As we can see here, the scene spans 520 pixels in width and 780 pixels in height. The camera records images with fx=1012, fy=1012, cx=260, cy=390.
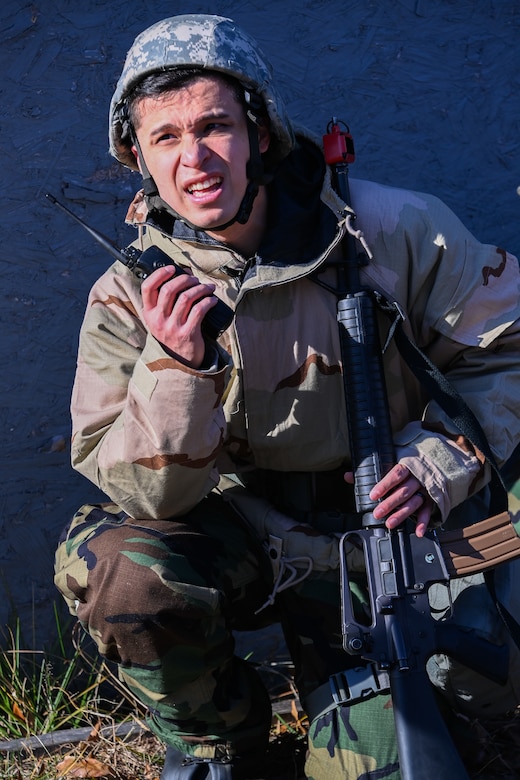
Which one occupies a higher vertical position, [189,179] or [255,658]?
[189,179]

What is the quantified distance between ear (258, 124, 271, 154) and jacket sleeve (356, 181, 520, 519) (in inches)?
11.0

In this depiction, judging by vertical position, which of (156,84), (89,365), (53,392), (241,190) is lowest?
(53,392)

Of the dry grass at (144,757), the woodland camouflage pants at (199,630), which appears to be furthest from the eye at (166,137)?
the dry grass at (144,757)

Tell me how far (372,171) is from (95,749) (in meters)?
1.78

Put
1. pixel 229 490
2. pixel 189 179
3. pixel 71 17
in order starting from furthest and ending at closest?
pixel 71 17
pixel 229 490
pixel 189 179

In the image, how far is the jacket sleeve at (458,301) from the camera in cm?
227

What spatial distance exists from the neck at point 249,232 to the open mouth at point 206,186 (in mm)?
154

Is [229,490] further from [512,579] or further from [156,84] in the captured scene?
[156,84]

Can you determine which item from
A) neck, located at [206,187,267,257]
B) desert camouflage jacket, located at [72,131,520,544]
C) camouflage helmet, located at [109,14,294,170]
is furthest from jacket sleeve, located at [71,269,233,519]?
camouflage helmet, located at [109,14,294,170]

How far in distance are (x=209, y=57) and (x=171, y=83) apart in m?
0.10

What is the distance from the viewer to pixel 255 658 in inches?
116

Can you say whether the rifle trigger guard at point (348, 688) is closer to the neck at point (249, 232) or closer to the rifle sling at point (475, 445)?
the rifle sling at point (475, 445)

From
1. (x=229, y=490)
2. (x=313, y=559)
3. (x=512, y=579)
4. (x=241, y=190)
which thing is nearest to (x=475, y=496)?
(x=512, y=579)

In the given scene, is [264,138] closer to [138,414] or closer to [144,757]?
[138,414]
